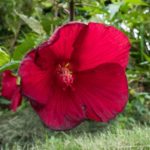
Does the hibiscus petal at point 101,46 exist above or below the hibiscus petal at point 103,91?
above

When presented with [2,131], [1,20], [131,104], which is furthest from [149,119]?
[1,20]

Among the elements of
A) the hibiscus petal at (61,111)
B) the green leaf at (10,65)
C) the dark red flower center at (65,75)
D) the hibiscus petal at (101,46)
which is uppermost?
the hibiscus petal at (101,46)

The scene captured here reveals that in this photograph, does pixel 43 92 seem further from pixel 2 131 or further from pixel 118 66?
pixel 2 131

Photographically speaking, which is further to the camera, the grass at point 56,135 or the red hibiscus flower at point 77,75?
the grass at point 56,135

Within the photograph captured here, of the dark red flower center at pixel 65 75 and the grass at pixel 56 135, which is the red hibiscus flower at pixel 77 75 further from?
the grass at pixel 56 135

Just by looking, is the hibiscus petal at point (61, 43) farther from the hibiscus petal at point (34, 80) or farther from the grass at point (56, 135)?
the grass at point (56, 135)

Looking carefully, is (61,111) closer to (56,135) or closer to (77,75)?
(77,75)

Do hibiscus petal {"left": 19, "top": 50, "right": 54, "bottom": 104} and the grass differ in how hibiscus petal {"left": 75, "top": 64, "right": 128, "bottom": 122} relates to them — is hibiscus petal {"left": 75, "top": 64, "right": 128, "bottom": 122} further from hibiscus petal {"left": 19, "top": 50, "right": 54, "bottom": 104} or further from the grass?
the grass

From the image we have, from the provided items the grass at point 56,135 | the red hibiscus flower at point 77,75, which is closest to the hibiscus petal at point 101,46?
the red hibiscus flower at point 77,75
